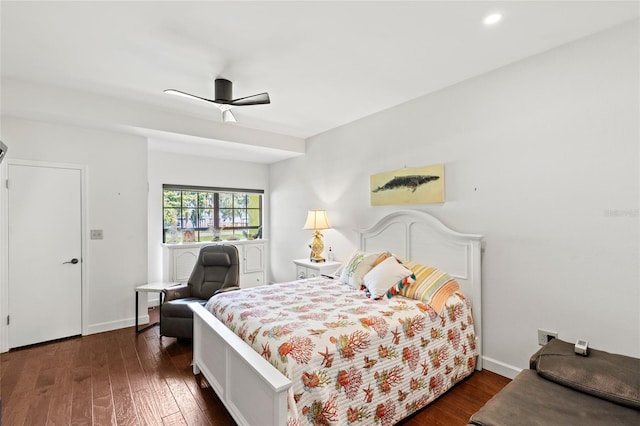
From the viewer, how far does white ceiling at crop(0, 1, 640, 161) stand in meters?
1.91

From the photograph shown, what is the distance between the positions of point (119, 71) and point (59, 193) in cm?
172

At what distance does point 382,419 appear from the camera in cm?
187

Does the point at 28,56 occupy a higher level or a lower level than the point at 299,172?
higher

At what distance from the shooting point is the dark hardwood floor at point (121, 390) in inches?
81.9

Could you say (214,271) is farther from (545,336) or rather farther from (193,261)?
(545,336)

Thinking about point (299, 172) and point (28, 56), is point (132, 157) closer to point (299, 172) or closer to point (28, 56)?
point (28, 56)

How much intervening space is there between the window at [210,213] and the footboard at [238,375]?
274 cm

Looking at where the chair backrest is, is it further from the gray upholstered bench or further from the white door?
the gray upholstered bench

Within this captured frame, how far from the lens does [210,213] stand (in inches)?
213

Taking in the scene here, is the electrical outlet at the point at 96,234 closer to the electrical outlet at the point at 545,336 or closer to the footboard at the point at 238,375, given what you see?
the footboard at the point at 238,375


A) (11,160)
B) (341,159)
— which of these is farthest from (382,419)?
(11,160)

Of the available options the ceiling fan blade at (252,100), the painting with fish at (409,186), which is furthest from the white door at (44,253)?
the painting with fish at (409,186)

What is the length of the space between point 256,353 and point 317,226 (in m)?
2.54

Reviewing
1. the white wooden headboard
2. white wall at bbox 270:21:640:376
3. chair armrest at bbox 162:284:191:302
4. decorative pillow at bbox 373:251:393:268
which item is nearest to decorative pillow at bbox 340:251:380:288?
decorative pillow at bbox 373:251:393:268
